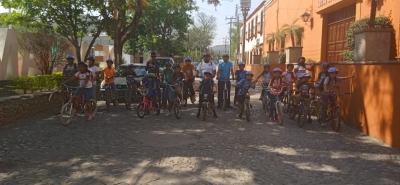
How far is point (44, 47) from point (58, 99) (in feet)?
17.4

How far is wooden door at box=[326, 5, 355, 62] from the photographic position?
1453cm

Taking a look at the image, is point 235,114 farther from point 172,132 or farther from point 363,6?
point 363,6

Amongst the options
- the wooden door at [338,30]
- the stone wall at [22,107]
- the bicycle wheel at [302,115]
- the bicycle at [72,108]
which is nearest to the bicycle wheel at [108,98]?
the bicycle at [72,108]

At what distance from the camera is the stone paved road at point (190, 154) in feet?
15.8

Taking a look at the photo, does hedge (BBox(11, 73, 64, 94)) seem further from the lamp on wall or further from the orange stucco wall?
the lamp on wall

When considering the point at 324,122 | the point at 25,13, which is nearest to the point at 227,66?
the point at 324,122

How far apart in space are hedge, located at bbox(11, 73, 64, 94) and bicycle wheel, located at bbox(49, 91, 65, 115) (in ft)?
2.51

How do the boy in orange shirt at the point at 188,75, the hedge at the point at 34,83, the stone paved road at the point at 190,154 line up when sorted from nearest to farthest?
the stone paved road at the point at 190,154
the hedge at the point at 34,83
the boy in orange shirt at the point at 188,75

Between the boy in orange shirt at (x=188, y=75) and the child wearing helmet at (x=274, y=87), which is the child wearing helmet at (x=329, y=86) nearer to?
the child wearing helmet at (x=274, y=87)

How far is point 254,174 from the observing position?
194 inches

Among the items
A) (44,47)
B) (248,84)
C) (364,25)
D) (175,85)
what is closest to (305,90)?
(248,84)

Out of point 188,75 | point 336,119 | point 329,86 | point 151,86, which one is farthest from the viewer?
point 188,75

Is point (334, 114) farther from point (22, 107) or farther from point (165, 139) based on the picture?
point (22, 107)

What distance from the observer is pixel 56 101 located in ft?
34.5
